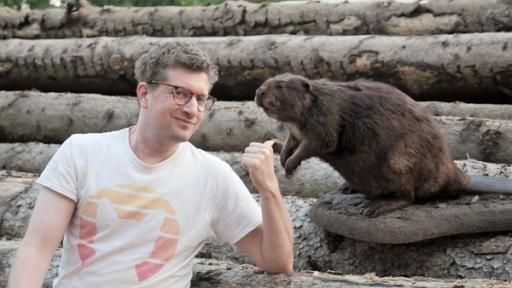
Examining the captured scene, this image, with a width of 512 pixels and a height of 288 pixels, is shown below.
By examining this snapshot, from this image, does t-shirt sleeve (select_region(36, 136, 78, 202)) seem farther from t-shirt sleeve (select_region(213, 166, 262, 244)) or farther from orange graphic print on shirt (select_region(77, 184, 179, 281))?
t-shirt sleeve (select_region(213, 166, 262, 244))

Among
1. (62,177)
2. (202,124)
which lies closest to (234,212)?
(62,177)

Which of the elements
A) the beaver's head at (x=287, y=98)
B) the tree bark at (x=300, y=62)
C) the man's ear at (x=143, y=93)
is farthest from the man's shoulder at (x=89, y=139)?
the tree bark at (x=300, y=62)

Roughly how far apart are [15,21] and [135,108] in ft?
6.32

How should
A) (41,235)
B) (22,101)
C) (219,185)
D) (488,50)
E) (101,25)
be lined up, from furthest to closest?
(101,25) → (22,101) → (488,50) → (219,185) → (41,235)

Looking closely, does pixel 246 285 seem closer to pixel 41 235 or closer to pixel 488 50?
pixel 41 235

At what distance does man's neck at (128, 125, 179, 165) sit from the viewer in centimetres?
208

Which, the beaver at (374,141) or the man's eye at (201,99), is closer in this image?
the man's eye at (201,99)

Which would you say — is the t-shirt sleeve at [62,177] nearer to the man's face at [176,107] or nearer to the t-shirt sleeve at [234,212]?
the man's face at [176,107]

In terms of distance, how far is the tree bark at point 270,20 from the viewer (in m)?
4.35

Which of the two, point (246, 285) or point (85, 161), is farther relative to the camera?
point (246, 285)

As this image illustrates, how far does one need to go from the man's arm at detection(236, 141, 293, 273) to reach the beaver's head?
26.4 inches

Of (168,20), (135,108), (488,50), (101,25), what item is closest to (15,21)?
(101,25)

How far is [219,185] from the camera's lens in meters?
2.13

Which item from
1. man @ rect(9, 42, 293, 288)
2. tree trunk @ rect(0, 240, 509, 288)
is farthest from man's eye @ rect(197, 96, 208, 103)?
tree trunk @ rect(0, 240, 509, 288)
